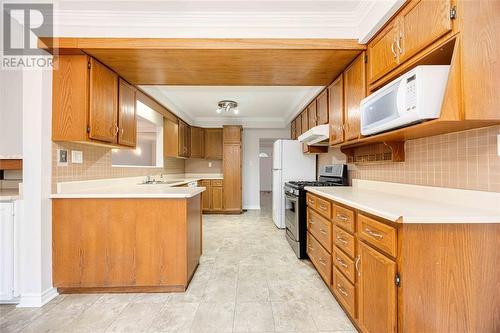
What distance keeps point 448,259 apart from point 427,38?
3.96ft

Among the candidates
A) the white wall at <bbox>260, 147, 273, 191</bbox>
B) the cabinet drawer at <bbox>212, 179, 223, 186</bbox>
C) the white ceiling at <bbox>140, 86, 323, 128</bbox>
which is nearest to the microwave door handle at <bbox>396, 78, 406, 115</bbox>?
the white ceiling at <bbox>140, 86, 323, 128</bbox>

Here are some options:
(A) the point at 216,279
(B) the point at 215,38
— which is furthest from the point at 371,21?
(A) the point at 216,279

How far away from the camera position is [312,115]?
3.57 m

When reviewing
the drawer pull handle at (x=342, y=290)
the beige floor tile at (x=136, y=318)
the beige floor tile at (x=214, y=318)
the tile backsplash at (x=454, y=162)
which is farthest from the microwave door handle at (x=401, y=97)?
the beige floor tile at (x=136, y=318)

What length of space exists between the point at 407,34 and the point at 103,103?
8.50 ft

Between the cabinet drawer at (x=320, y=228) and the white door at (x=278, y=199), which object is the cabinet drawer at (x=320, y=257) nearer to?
the cabinet drawer at (x=320, y=228)

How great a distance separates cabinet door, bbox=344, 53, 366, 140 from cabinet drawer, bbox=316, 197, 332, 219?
0.69 metres

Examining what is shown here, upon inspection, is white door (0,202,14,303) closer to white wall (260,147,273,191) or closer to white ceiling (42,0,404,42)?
white ceiling (42,0,404,42)

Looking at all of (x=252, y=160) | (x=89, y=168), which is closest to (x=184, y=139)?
(x=252, y=160)

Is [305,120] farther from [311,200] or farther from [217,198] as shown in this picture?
[217,198]

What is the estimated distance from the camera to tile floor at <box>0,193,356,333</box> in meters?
1.67

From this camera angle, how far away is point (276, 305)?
192 cm

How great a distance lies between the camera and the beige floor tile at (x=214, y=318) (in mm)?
1642

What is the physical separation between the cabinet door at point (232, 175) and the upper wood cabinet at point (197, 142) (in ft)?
2.14
